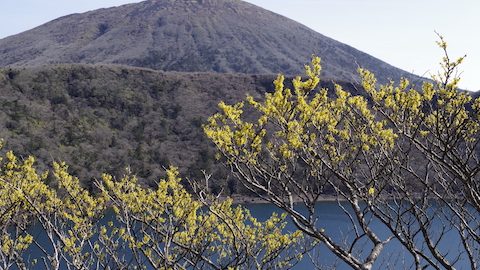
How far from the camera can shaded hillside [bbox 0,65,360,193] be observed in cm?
9006

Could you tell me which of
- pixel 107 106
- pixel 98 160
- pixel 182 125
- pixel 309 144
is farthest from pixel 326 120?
pixel 107 106

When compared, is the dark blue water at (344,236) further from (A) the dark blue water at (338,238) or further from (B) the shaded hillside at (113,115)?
(B) the shaded hillside at (113,115)

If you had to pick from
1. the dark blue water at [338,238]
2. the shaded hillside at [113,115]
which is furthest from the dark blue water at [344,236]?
the shaded hillside at [113,115]

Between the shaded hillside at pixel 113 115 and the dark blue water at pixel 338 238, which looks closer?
the dark blue water at pixel 338 238

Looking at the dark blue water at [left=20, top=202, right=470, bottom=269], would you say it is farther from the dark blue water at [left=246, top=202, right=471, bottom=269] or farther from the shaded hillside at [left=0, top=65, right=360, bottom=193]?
the shaded hillside at [left=0, top=65, right=360, bottom=193]

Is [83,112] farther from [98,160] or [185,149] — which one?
[185,149]

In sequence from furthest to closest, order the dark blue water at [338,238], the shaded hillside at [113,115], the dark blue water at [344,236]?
the shaded hillside at [113,115], the dark blue water at [344,236], the dark blue water at [338,238]

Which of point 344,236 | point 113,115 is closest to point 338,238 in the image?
point 344,236

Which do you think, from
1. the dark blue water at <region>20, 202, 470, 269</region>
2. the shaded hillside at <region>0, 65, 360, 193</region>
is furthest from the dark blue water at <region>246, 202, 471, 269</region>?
the shaded hillside at <region>0, 65, 360, 193</region>

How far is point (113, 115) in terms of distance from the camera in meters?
109

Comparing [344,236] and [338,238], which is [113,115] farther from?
[344,236]

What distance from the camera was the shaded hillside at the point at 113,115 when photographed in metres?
90.1

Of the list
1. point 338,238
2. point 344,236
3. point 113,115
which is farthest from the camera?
point 113,115

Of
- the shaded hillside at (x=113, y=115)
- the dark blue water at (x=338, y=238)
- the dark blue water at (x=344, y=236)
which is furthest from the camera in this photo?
the shaded hillside at (x=113, y=115)
